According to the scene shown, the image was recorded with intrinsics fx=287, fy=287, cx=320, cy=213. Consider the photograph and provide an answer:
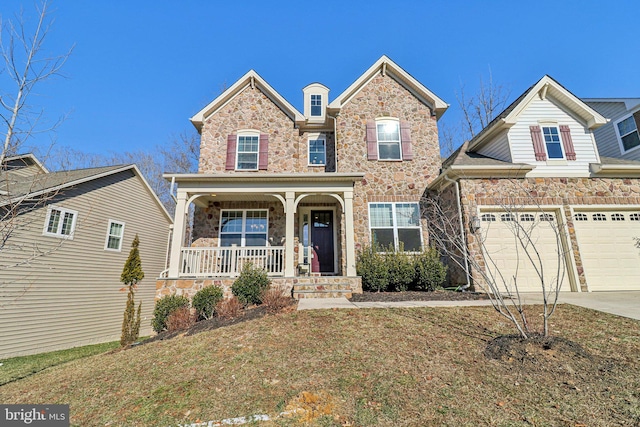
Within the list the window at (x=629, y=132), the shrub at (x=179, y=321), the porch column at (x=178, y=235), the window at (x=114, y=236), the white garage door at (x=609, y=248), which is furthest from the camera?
the window at (x=114, y=236)

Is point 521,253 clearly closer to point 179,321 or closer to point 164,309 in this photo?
point 179,321

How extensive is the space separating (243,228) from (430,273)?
21.3 ft

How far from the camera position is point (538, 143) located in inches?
376

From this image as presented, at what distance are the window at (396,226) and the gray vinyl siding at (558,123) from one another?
375cm

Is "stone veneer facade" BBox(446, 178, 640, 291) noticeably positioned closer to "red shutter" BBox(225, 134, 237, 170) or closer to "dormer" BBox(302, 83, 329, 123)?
"dormer" BBox(302, 83, 329, 123)

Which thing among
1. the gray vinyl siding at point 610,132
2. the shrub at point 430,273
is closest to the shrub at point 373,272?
the shrub at point 430,273

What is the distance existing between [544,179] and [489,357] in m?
7.88

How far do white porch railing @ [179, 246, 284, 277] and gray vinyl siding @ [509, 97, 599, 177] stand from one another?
8.43m

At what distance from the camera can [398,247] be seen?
9594 millimetres

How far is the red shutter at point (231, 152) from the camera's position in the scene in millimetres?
10923

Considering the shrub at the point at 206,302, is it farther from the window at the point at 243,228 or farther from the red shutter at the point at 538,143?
the red shutter at the point at 538,143

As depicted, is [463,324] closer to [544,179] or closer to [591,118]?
[544,179]

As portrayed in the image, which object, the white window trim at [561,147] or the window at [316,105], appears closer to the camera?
the white window trim at [561,147]

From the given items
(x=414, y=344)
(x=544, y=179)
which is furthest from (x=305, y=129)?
(x=414, y=344)
